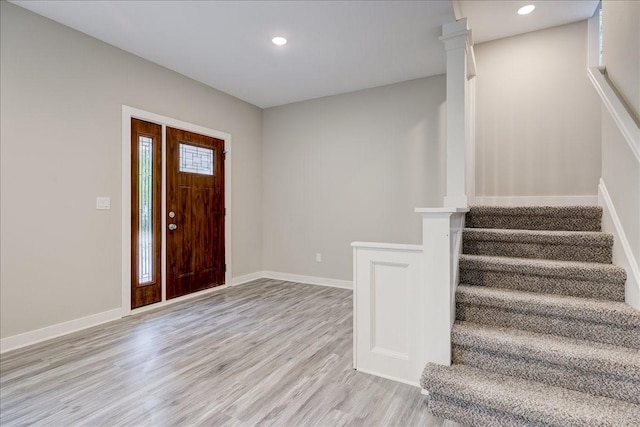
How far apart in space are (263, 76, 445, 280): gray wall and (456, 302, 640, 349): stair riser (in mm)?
2041

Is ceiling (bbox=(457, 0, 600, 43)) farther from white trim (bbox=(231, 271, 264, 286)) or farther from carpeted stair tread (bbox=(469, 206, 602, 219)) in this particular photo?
white trim (bbox=(231, 271, 264, 286))

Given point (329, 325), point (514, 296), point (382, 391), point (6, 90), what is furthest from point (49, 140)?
point (514, 296)

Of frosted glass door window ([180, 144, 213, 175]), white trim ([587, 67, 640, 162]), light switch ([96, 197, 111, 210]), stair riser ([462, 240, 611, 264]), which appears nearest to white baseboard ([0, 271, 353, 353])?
light switch ([96, 197, 111, 210])

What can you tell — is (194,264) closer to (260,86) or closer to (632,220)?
(260,86)

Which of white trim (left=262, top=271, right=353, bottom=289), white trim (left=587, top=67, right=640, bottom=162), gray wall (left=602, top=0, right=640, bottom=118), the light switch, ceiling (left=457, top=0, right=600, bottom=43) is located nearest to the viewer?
white trim (left=587, top=67, right=640, bottom=162)

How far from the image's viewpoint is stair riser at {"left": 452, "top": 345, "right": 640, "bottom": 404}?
1538mm

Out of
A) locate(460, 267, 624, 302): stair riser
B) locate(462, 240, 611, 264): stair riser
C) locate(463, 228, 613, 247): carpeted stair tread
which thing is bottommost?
locate(460, 267, 624, 302): stair riser

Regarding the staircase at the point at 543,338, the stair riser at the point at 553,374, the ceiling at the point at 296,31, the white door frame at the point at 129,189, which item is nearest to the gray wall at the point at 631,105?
the staircase at the point at 543,338

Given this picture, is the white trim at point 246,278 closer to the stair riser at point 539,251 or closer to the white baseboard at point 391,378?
the white baseboard at point 391,378

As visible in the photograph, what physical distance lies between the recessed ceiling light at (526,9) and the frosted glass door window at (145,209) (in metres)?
4.07

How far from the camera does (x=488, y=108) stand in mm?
3707

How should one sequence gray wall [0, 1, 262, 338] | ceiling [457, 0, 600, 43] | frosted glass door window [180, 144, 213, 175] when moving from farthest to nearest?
frosted glass door window [180, 144, 213, 175]
ceiling [457, 0, 600, 43]
gray wall [0, 1, 262, 338]

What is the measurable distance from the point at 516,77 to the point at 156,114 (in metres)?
4.13

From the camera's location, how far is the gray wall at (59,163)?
2.56 m
